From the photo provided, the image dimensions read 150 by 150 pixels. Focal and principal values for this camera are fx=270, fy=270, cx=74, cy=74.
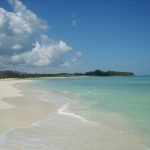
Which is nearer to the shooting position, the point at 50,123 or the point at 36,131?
the point at 36,131

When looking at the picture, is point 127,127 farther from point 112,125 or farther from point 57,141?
point 57,141

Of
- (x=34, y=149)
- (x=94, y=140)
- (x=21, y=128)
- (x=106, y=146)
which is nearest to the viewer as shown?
(x=34, y=149)

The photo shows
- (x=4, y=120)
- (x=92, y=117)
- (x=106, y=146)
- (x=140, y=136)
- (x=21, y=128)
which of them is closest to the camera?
(x=106, y=146)

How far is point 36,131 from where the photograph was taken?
7945 mm

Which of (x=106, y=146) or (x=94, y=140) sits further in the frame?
(x=94, y=140)

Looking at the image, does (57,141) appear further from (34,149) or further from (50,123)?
(50,123)

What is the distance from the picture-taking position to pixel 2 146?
245 inches

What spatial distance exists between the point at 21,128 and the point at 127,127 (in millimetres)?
3423

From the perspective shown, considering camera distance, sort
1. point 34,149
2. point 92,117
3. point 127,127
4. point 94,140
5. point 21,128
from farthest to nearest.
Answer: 1. point 92,117
2. point 127,127
3. point 21,128
4. point 94,140
5. point 34,149

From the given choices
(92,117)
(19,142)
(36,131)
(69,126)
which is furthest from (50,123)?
(19,142)

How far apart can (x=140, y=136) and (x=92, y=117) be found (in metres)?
3.22

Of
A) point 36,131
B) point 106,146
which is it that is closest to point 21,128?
point 36,131

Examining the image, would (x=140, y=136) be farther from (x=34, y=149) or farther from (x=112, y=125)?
(x=34, y=149)

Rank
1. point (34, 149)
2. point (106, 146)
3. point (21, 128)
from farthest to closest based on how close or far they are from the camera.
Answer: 1. point (21, 128)
2. point (106, 146)
3. point (34, 149)
